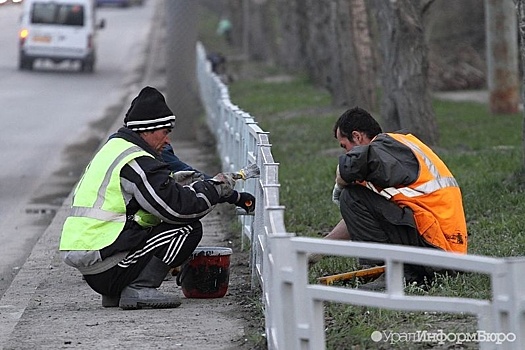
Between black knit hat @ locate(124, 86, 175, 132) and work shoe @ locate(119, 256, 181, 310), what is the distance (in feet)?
2.54

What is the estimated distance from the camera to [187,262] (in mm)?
8062

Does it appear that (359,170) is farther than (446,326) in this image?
Yes

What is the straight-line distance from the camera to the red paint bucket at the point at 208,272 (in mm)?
8016

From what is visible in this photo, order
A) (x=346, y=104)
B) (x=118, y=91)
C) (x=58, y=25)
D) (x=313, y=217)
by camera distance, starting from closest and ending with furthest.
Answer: (x=313, y=217) < (x=346, y=104) < (x=118, y=91) < (x=58, y=25)

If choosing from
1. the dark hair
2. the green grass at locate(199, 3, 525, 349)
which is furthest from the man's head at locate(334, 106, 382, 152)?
the green grass at locate(199, 3, 525, 349)

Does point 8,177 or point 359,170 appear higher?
point 359,170

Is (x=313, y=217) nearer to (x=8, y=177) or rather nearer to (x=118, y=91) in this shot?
(x=8, y=177)

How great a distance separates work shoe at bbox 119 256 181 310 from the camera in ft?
25.2

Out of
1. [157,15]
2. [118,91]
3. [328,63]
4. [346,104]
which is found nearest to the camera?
[346,104]

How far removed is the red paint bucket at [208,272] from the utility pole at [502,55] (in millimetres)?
11973

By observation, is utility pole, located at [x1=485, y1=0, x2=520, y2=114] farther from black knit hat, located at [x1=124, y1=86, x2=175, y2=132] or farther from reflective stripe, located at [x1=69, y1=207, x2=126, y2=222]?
reflective stripe, located at [x1=69, y1=207, x2=126, y2=222]

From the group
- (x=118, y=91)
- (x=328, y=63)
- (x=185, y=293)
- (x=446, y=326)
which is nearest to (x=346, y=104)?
(x=328, y=63)

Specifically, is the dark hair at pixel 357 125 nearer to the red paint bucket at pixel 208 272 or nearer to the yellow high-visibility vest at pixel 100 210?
the red paint bucket at pixel 208 272

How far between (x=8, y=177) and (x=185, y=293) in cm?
813
